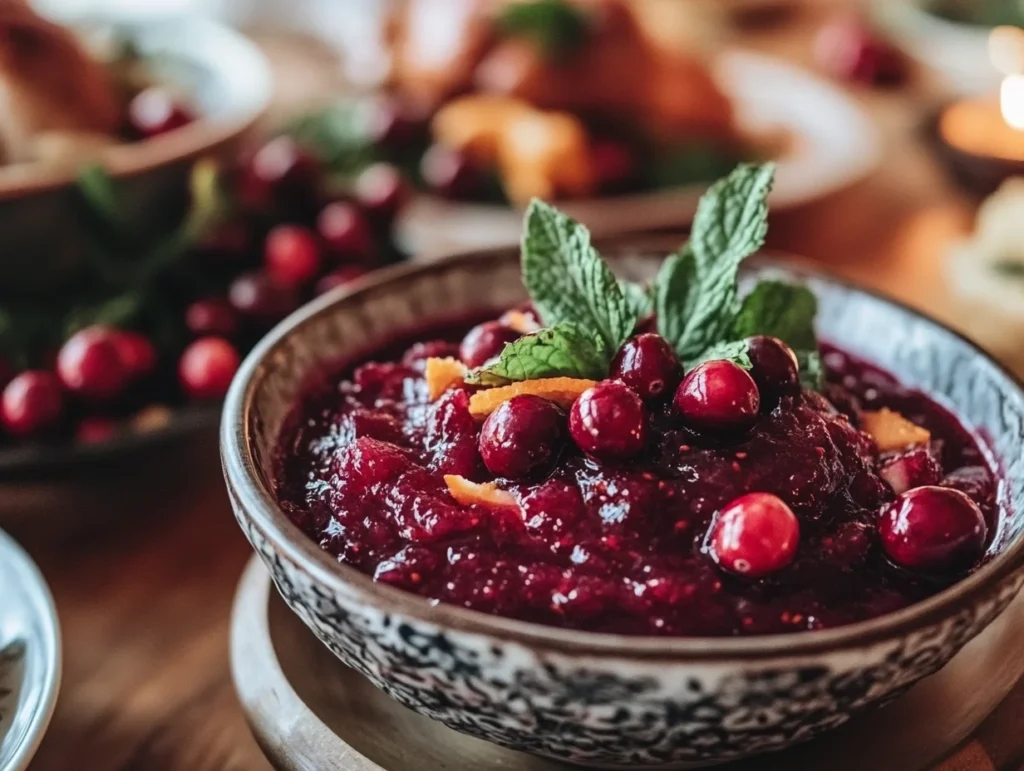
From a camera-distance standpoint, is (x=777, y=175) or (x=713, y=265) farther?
(x=777, y=175)

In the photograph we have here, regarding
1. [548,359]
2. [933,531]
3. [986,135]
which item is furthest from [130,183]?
[986,135]

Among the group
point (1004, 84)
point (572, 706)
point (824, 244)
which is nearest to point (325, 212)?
point (824, 244)

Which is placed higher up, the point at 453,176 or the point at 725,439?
the point at 725,439

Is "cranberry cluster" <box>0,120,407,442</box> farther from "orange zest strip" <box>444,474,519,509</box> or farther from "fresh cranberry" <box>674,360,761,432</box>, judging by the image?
"fresh cranberry" <box>674,360,761,432</box>

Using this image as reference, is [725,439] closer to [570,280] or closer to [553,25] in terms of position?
[570,280]

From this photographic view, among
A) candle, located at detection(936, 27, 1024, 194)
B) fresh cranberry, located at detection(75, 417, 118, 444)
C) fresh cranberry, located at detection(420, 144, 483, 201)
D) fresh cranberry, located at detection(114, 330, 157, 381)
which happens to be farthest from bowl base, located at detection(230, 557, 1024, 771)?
candle, located at detection(936, 27, 1024, 194)
